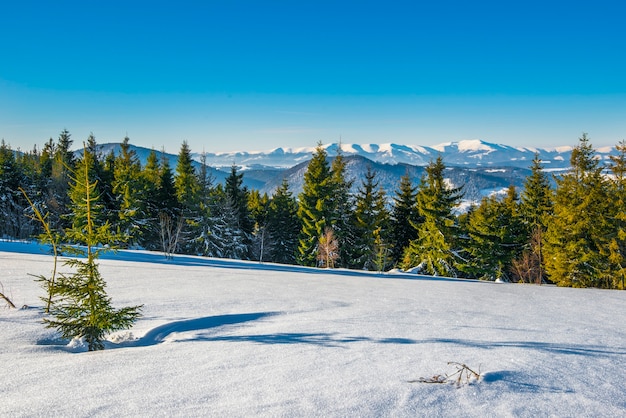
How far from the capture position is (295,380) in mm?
2990

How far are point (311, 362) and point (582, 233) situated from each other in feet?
78.5

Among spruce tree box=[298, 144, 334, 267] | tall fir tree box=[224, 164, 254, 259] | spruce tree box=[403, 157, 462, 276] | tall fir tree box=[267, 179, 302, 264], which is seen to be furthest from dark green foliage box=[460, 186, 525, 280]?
tall fir tree box=[224, 164, 254, 259]

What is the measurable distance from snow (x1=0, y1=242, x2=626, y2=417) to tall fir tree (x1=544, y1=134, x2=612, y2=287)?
17.0 metres

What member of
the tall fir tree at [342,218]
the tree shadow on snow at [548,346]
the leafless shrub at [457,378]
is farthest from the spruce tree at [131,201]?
the leafless shrub at [457,378]

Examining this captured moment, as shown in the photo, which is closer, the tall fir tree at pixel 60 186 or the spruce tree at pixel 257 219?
the tall fir tree at pixel 60 186

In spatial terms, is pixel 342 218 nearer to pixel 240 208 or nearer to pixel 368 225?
pixel 368 225

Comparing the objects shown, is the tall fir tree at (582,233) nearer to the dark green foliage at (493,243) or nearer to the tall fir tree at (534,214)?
the tall fir tree at (534,214)

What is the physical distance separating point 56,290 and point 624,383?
19.7 feet

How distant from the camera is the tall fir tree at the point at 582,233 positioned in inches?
814

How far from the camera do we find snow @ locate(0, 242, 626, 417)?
2574 mm

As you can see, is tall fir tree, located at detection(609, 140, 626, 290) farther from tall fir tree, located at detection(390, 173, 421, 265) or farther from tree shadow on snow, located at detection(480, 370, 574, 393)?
tree shadow on snow, located at detection(480, 370, 574, 393)

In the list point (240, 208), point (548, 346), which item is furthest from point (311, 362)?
point (240, 208)

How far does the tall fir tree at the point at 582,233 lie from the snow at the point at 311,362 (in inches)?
671

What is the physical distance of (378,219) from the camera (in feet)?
109
